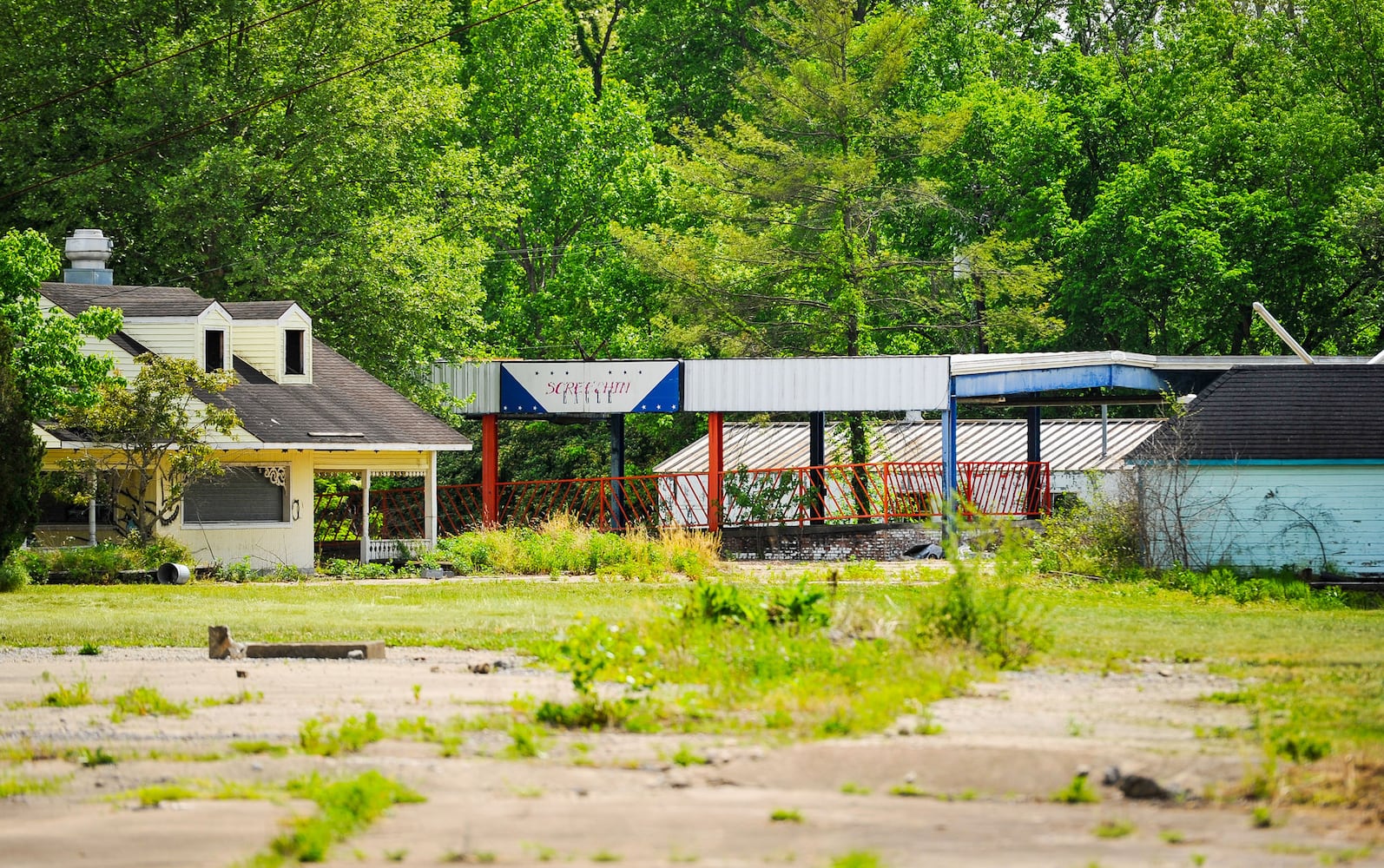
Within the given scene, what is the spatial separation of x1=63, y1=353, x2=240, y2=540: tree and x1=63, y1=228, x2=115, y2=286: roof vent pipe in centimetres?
686

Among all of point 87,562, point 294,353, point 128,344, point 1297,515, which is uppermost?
point 294,353

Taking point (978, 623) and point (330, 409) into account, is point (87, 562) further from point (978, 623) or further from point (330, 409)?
point (978, 623)

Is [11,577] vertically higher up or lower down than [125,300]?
lower down

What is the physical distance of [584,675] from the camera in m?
11.9

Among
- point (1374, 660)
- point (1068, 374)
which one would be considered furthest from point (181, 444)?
point (1374, 660)

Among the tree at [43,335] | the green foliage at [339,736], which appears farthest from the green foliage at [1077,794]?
the tree at [43,335]

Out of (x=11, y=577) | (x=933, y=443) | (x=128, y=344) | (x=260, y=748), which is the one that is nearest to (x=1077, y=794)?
(x=260, y=748)

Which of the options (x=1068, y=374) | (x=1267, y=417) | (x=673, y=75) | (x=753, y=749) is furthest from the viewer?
(x=673, y=75)

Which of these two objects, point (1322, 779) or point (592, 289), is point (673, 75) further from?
point (1322, 779)

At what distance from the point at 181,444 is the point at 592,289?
24523mm

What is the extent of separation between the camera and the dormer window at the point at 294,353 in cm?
3666

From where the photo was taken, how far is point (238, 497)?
110 ft

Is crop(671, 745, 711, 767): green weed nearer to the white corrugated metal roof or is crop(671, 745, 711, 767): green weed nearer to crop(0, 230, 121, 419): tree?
crop(0, 230, 121, 419): tree

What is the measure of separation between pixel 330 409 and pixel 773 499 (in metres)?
10.1
